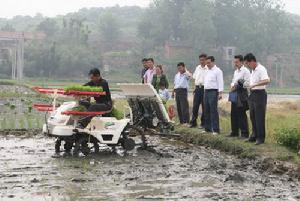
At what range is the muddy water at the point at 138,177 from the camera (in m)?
7.37

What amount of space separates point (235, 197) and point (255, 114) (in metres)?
4.14

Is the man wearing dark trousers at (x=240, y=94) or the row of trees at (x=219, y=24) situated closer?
the man wearing dark trousers at (x=240, y=94)

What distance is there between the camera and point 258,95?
1119 centimetres

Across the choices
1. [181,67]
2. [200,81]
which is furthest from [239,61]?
[181,67]

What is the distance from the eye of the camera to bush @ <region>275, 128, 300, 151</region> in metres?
10.7

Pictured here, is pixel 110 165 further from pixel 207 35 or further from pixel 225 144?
pixel 207 35

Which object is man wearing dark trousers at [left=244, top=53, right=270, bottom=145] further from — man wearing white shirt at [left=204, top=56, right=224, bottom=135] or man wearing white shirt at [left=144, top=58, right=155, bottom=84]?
man wearing white shirt at [left=144, top=58, right=155, bottom=84]

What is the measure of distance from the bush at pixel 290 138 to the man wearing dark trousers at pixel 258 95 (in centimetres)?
39

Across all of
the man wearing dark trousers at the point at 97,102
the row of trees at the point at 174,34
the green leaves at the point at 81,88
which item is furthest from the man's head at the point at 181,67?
the row of trees at the point at 174,34

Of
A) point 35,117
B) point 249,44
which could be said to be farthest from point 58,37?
point 35,117

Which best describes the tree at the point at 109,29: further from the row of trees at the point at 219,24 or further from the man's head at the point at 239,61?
the man's head at the point at 239,61

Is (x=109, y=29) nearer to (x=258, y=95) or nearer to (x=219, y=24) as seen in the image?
(x=219, y=24)

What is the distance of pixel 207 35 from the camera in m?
83.2

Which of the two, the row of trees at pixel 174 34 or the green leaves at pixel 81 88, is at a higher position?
the row of trees at pixel 174 34
